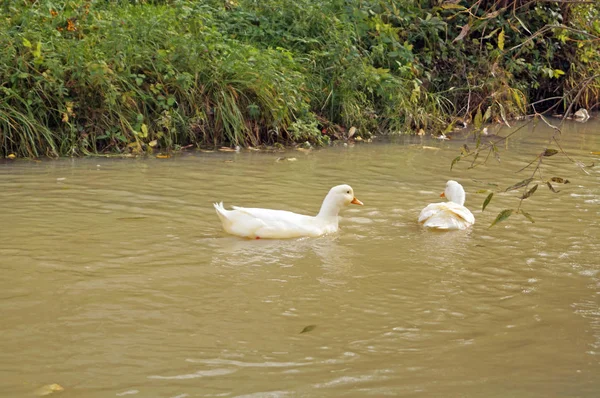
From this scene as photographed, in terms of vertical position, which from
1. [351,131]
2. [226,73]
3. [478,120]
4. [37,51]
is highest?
[37,51]

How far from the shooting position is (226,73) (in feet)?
38.9

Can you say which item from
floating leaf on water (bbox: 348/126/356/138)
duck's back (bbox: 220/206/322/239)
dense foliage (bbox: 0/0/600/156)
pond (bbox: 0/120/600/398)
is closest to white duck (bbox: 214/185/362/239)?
duck's back (bbox: 220/206/322/239)

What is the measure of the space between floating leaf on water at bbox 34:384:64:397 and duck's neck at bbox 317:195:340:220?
359 centimetres

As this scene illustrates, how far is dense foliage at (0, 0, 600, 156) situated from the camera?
34.4 ft

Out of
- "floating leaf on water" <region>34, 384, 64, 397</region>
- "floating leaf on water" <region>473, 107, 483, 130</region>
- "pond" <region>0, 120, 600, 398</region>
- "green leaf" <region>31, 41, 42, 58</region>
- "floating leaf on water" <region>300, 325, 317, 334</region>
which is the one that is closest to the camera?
"floating leaf on water" <region>34, 384, 64, 397</region>

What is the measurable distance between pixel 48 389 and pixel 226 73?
8495mm

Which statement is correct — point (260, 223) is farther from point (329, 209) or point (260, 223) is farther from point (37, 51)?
point (37, 51)

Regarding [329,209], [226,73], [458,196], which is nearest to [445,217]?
[458,196]

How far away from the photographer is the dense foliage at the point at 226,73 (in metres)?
10.5

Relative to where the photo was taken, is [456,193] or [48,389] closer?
[48,389]

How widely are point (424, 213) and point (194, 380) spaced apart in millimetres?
3938

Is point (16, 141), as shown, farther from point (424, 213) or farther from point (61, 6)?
point (424, 213)

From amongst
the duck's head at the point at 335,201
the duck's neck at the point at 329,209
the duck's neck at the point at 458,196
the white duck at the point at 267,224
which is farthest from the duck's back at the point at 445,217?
the white duck at the point at 267,224

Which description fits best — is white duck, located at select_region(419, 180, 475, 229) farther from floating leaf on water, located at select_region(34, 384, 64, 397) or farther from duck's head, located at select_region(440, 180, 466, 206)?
floating leaf on water, located at select_region(34, 384, 64, 397)
